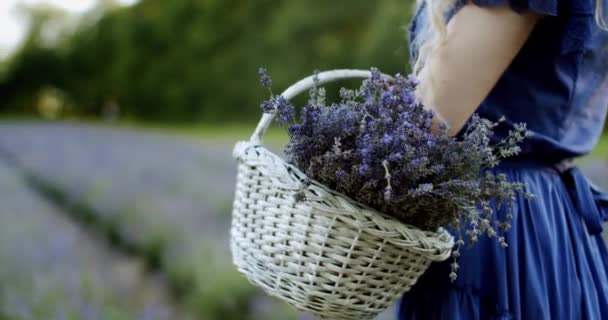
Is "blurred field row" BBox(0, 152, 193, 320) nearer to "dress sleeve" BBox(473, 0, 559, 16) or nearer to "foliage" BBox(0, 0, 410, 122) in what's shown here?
"dress sleeve" BBox(473, 0, 559, 16)

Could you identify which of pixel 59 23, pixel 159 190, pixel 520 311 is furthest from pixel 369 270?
pixel 59 23

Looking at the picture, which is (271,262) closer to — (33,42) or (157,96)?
(157,96)

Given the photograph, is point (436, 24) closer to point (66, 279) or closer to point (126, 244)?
point (66, 279)

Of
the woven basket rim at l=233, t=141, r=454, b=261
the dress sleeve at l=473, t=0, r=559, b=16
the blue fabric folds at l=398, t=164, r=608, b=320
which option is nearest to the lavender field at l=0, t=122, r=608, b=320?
the blue fabric folds at l=398, t=164, r=608, b=320

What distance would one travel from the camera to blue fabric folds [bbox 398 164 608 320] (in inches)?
43.5

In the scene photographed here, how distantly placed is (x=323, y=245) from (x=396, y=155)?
19 centimetres

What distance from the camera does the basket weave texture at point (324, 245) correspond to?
93 centimetres

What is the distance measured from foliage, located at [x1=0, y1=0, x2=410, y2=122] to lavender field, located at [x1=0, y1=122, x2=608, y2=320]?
6399mm

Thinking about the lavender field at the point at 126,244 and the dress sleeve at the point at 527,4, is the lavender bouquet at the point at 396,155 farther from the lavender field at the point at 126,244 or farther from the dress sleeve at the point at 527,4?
the lavender field at the point at 126,244

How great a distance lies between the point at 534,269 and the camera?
1.11 meters

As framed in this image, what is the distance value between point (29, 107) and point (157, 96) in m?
5.52

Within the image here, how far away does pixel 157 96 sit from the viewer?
19016 millimetres

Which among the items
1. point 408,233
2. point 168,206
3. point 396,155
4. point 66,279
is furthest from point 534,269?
point 168,206

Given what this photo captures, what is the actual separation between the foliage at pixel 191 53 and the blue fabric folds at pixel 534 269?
9.77m
